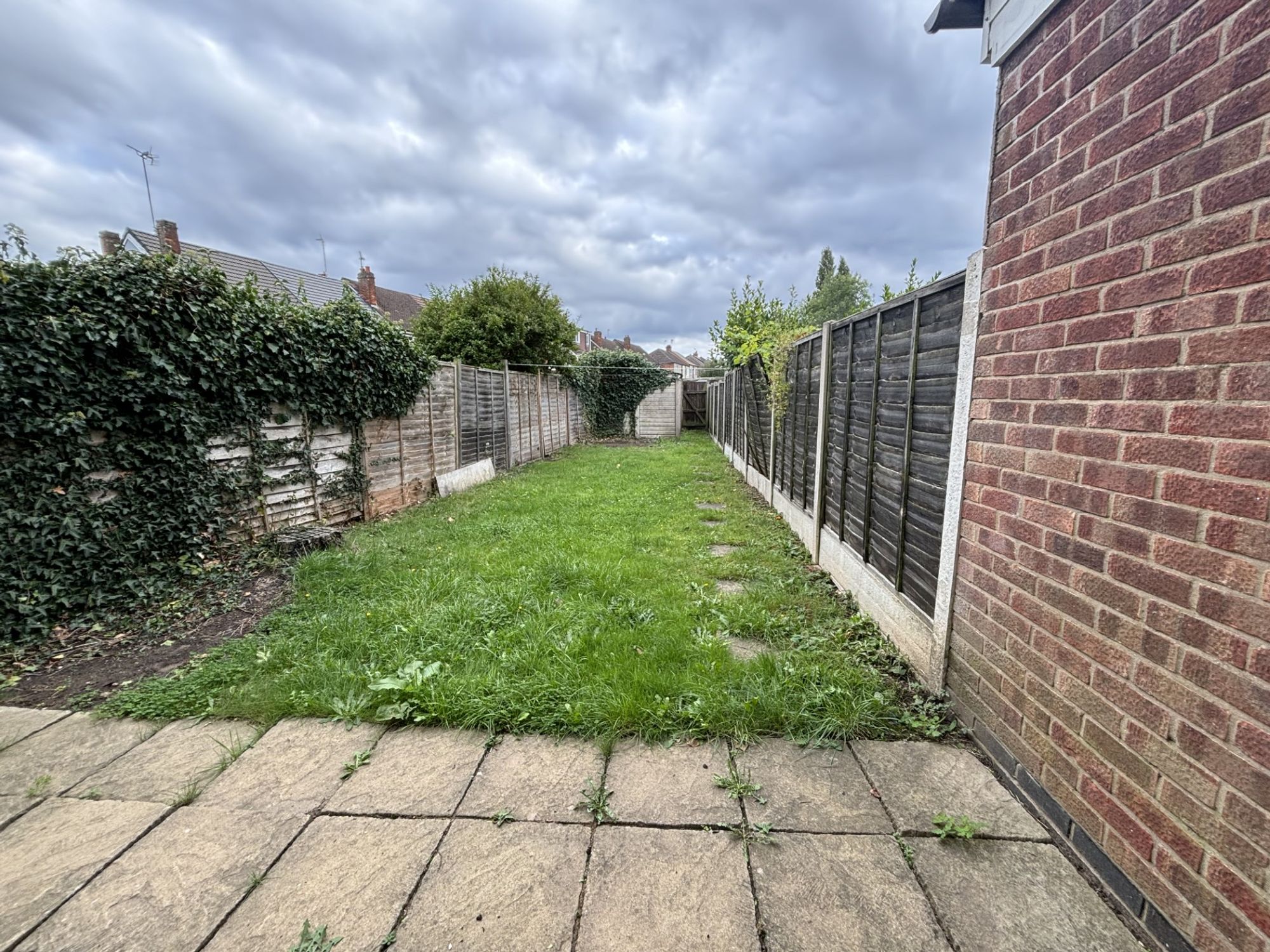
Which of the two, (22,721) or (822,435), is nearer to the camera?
(22,721)

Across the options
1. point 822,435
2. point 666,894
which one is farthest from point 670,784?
point 822,435

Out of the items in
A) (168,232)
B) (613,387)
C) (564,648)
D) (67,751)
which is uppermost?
(168,232)

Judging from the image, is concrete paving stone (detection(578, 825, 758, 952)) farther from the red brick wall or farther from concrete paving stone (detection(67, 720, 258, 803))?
concrete paving stone (detection(67, 720, 258, 803))

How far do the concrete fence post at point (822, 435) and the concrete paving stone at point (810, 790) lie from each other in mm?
2423

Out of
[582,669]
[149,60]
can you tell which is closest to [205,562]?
[582,669]

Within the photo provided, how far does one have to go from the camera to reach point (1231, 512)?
1.07m

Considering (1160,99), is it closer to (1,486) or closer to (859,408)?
(859,408)

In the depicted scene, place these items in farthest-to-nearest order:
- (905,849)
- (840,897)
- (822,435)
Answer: (822,435)
(905,849)
(840,897)

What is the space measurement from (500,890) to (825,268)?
143 ft

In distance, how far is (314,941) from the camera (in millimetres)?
1240

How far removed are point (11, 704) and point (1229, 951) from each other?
4.41 meters

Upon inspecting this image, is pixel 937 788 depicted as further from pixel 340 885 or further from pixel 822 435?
pixel 822 435

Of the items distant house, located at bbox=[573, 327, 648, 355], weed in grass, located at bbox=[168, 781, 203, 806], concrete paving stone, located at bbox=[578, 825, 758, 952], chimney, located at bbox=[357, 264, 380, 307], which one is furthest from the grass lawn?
distant house, located at bbox=[573, 327, 648, 355]

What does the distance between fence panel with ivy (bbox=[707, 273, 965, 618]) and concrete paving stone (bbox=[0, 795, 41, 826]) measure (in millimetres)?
3627
